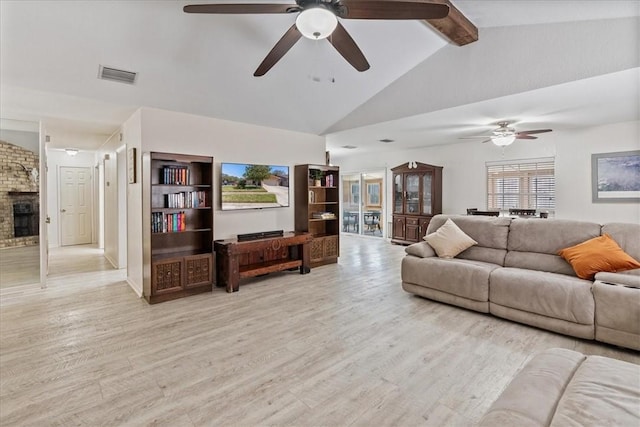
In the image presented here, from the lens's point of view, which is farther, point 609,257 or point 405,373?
point 609,257

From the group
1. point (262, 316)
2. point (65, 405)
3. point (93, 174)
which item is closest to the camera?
point (65, 405)

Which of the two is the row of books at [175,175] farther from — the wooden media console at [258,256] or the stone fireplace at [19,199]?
the stone fireplace at [19,199]

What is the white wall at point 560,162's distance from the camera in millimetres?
5379

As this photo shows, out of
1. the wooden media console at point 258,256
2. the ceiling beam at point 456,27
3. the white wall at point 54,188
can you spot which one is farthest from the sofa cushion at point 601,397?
the white wall at point 54,188

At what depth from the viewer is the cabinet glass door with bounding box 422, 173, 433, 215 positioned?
754 centimetres

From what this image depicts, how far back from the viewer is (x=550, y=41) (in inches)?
130

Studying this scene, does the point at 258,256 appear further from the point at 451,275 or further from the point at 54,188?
the point at 54,188

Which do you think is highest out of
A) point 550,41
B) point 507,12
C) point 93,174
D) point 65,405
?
point 507,12

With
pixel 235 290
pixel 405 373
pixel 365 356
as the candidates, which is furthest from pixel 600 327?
pixel 235 290

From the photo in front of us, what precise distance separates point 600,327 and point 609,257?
0.74 m

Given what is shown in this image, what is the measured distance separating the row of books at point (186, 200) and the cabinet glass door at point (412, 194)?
5.16 metres

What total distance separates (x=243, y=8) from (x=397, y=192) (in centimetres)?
667

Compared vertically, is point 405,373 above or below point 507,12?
below

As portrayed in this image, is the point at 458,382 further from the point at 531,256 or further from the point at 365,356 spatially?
the point at 531,256
